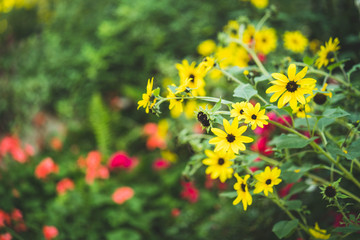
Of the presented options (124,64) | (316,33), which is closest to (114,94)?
(124,64)

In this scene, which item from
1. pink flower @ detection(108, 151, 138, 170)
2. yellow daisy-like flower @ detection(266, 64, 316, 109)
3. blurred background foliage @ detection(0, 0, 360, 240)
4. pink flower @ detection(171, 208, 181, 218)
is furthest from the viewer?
pink flower @ detection(108, 151, 138, 170)

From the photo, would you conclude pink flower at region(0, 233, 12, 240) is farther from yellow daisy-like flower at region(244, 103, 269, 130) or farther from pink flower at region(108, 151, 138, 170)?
yellow daisy-like flower at region(244, 103, 269, 130)

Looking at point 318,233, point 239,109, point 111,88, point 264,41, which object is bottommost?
point 318,233

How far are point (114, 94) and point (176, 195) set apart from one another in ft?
4.12

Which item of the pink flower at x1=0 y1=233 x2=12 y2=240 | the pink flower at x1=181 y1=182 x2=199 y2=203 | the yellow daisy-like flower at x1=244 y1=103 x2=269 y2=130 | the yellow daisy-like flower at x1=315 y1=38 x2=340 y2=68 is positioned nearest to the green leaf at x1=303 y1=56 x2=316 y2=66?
the yellow daisy-like flower at x1=315 y1=38 x2=340 y2=68

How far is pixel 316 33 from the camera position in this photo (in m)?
1.66

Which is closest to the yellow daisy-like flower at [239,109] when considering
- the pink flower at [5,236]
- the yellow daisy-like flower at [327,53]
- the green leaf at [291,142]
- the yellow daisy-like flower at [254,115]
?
the yellow daisy-like flower at [254,115]

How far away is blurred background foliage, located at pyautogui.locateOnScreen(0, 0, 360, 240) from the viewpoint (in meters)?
1.52

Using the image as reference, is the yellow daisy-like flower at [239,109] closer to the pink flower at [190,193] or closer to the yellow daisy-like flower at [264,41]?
the yellow daisy-like flower at [264,41]

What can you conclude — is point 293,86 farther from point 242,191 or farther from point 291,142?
point 242,191

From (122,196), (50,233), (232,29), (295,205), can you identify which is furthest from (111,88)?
(295,205)

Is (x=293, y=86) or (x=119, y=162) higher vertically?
(x=119, y=162)

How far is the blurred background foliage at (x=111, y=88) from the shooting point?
152 cm

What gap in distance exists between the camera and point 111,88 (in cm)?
265
